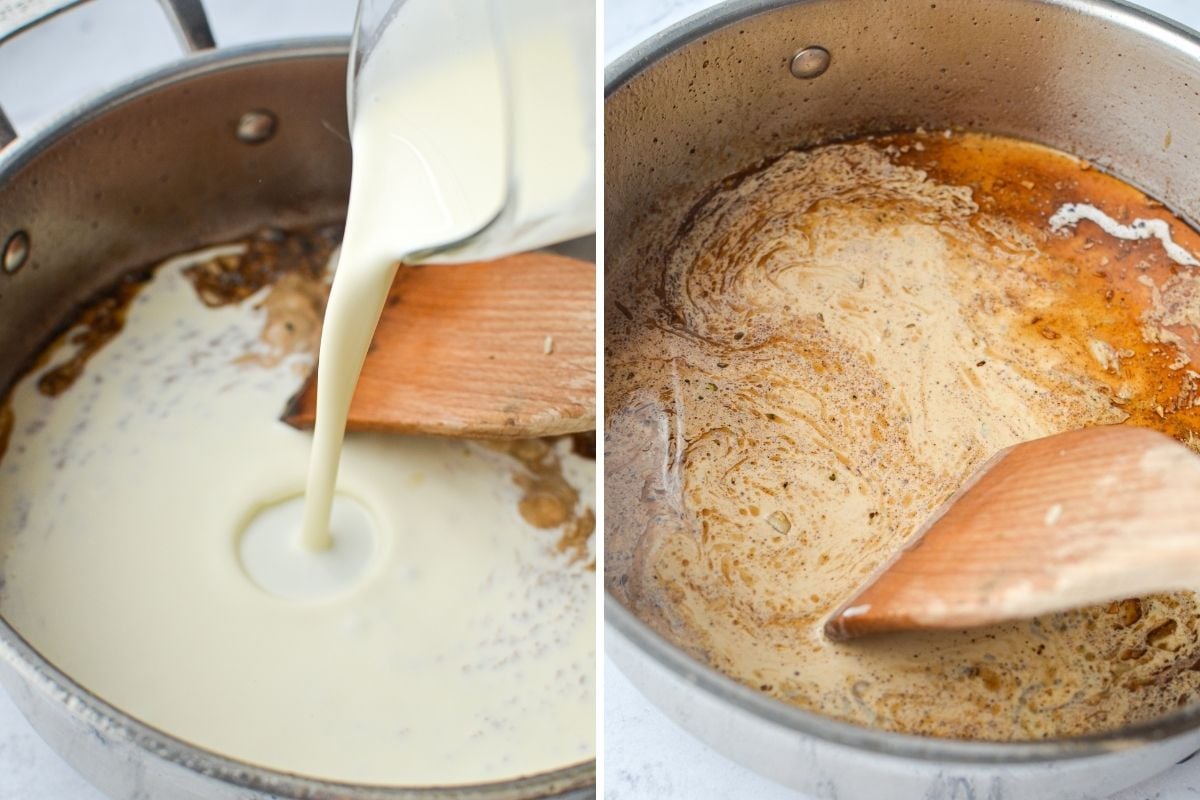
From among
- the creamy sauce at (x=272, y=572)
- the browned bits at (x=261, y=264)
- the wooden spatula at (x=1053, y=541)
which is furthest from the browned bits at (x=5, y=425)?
the wooden spatula at (x=1053, y=541)

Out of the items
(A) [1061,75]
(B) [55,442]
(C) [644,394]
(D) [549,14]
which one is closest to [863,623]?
(C) [644,394]

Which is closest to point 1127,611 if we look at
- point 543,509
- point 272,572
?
point 543,509

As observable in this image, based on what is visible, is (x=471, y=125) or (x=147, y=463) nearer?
(x=471, y=125)

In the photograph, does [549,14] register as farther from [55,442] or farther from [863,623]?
[55,442]

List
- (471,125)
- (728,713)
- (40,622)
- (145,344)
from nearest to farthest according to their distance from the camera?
(728,713), (471,125), (40,622), (145,344)

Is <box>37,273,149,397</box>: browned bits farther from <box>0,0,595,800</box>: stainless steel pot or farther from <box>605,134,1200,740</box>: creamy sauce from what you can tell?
<box>605,134,1200,740</box>: creamy sauce

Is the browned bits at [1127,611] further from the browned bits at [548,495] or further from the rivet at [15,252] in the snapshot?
the rivet at [15,252]
